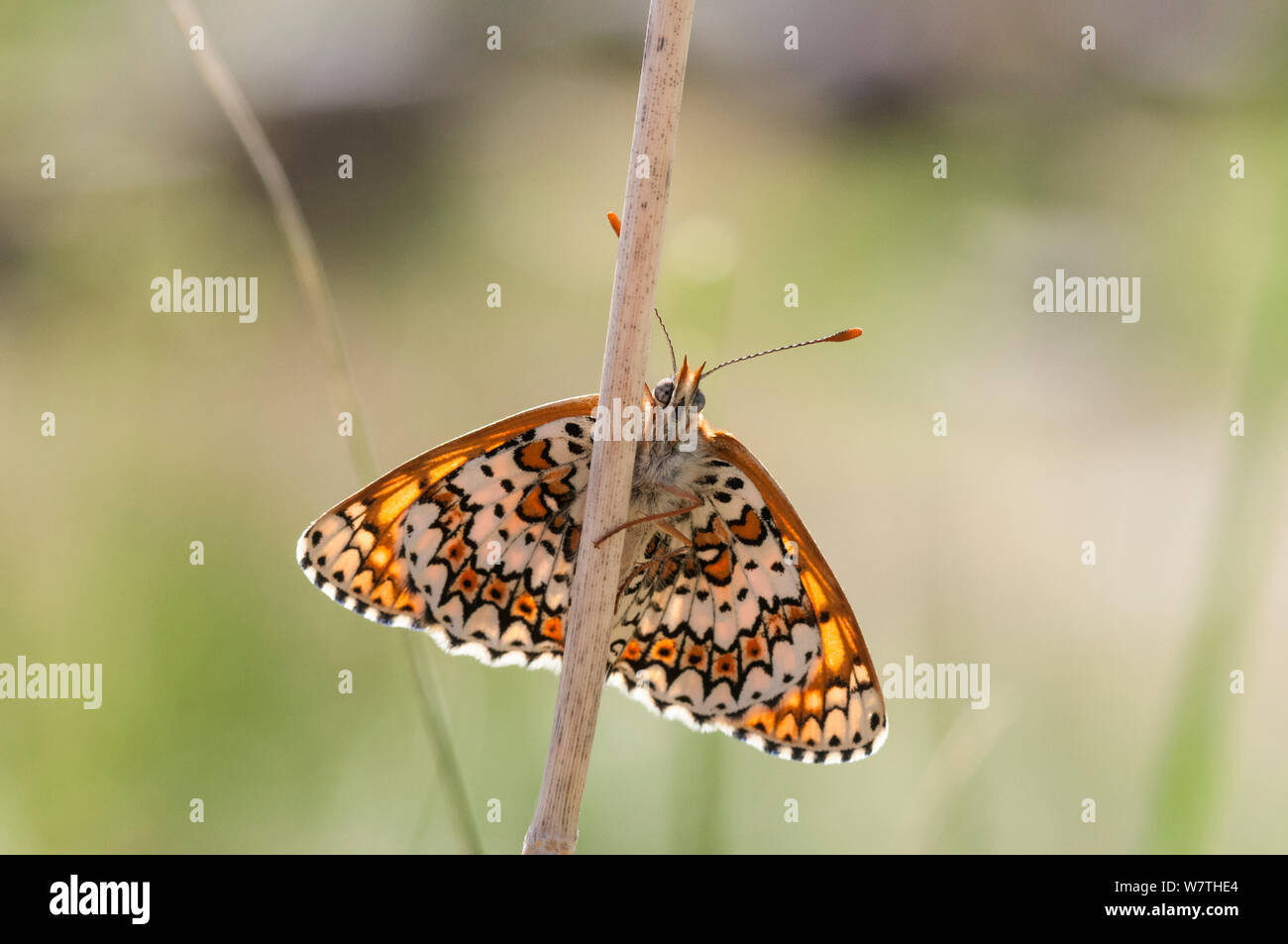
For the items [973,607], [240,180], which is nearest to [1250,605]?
[973,607]

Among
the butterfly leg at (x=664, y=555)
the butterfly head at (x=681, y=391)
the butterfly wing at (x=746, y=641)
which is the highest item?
the butterfly head at (x=681, y=391)

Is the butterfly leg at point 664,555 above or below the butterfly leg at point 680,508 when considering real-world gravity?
below

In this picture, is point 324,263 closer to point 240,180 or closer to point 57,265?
point 240,180

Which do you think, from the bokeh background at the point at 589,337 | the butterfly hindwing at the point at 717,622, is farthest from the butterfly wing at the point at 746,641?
the bokeh background at the point at 589,337

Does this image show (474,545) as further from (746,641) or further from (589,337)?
A: (589,337)

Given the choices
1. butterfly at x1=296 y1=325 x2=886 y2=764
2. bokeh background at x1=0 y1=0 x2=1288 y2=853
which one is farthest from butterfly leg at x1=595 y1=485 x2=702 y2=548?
bokeh background at x1=0 y1=0 x2=1288 y2=853

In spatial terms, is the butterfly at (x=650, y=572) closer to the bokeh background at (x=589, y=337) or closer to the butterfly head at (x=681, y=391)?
the butterfly head at (x=681, y=391)

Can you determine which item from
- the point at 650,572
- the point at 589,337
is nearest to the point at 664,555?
the point at 650,572
